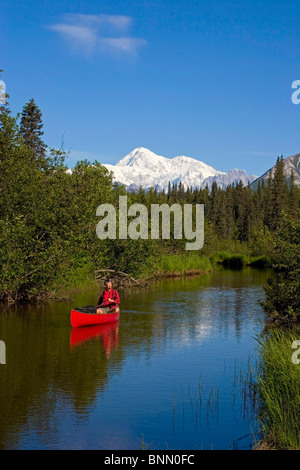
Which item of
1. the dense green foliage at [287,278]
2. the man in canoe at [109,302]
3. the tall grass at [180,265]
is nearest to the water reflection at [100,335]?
the man in canoe at [109,302]

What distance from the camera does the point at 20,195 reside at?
1158 inches

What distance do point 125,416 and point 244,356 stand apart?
8.21 meters

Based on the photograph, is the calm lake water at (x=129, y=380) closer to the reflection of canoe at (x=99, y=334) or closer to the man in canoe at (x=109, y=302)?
the reflection of canoe at (x=99, y=334)

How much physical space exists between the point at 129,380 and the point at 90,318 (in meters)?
8.69

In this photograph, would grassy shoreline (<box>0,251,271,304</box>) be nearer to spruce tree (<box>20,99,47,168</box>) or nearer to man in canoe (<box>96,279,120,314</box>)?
man in canoe (<box>96,279,120,314</box>)

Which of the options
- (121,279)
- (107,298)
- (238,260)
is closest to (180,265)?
(121,279)

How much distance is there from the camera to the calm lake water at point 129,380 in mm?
13289

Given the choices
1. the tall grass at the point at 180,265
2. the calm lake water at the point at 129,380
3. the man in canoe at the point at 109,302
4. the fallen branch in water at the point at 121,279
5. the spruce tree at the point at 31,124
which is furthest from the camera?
the spruce tree at the point at 31,124

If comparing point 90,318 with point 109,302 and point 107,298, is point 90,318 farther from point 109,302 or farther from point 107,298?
point 107,298

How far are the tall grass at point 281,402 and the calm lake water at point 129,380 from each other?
93 cm

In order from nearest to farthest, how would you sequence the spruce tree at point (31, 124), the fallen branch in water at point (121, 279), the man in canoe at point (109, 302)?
the man in canoe at point (109, 302) < the fallen branch in water at point (121, 279) < the spruce tree at point (31, 124)

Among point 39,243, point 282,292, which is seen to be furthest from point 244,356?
point 39,243

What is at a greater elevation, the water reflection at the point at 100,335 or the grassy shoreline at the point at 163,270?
the grassy shoreline at the point at 163,270

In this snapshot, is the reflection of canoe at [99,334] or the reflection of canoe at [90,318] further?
the reflection of canoe at [90,318]
